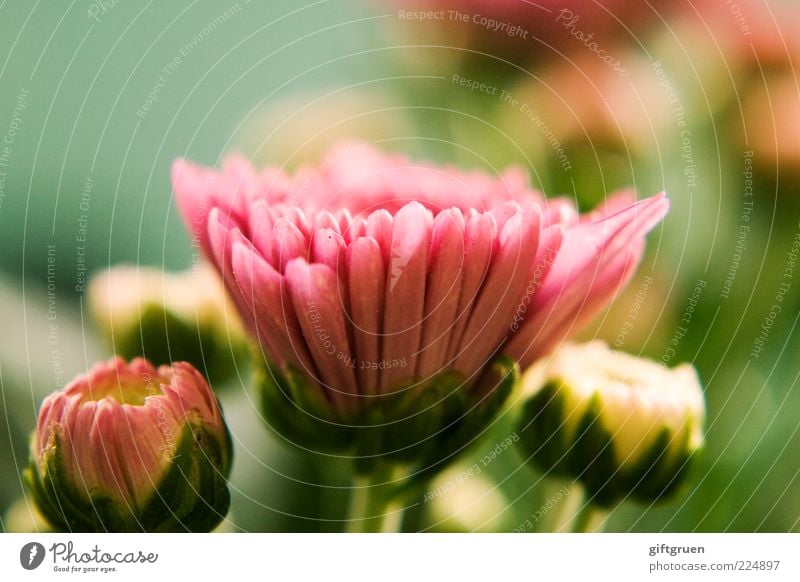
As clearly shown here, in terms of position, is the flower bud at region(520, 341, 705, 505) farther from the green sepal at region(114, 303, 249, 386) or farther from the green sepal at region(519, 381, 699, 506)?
the green sepal at region(114, 303, 249, 386)

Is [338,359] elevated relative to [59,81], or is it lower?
lower

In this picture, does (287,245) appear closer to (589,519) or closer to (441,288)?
(441,288)

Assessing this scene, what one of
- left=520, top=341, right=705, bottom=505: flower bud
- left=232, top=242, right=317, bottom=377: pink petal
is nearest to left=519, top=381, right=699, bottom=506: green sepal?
left=520, top=341, right=705, bottom=505: flower bud

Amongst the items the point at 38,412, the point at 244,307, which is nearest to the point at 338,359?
the point at 244,307

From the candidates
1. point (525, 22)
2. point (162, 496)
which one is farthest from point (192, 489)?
point (525, 22)
